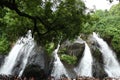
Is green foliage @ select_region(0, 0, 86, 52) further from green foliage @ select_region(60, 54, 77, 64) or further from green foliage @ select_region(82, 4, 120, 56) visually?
green foliage @ select_region(82, 4, 120, 56)

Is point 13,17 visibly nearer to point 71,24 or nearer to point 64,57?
point 71,24

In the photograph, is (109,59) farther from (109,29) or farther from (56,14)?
(56,14)

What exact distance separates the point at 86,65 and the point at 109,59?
2.61 metres

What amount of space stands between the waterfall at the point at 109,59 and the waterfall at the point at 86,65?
142 cm

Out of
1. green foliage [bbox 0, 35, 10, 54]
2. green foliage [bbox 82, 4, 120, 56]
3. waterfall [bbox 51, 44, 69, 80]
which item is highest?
green foliage [bbox 82, 4, 120, 56]

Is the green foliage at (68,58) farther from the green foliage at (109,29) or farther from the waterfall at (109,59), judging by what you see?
the green foliage at (109,29)

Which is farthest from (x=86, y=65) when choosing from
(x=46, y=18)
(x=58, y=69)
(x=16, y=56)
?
(x=46, y=18)

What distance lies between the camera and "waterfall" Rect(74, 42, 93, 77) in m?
22.1

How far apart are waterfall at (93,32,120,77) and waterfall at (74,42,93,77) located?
1416mm

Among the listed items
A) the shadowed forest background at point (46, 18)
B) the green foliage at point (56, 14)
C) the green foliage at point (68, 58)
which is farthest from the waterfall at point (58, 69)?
the green foliage at point (56, 14)

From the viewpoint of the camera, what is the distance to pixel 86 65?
22.8 metres

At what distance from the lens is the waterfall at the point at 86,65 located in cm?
2209

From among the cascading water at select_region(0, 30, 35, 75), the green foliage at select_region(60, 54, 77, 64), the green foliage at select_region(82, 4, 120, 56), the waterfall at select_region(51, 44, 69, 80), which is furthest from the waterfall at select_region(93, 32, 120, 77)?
the cascading water at select_region(0, 30, 35, 75)

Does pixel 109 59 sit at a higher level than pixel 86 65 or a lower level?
higher
